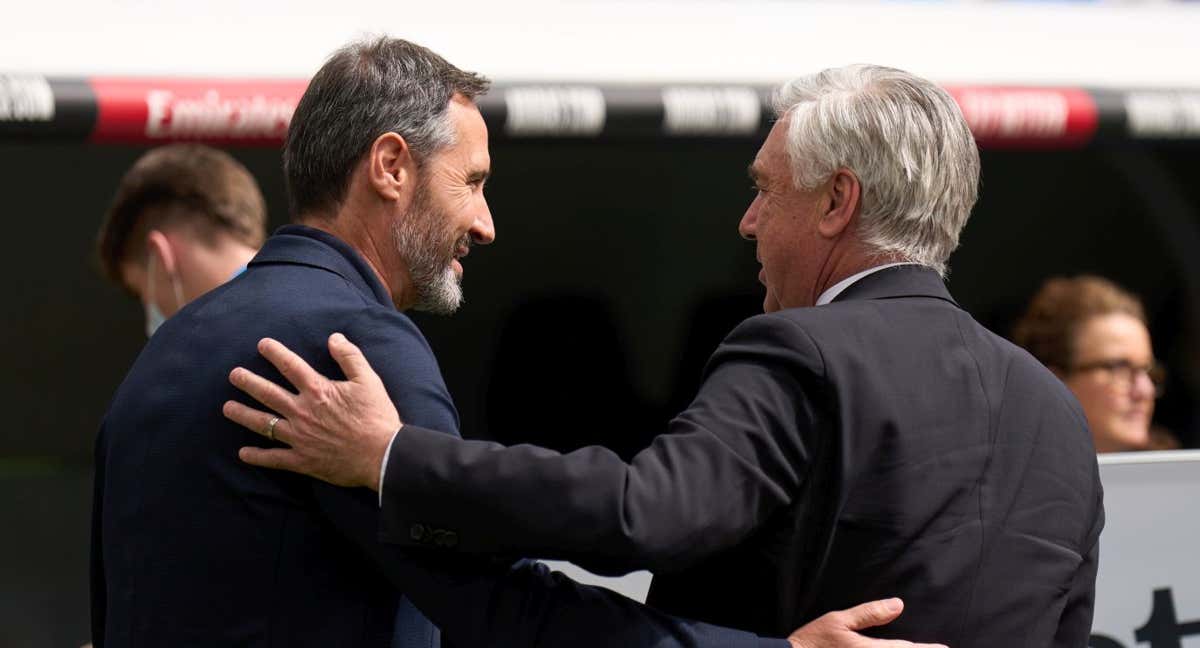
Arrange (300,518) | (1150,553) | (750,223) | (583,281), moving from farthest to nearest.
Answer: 1. (583,281)
2. (1150,553)
3. (750,223)
4. (300,518)

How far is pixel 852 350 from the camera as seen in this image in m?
2.08

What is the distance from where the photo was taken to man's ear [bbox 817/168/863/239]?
2215 mm

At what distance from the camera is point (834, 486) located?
6.75 feet

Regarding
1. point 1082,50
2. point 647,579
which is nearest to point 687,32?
point 1082,50

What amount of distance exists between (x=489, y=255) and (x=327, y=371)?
4.94 m

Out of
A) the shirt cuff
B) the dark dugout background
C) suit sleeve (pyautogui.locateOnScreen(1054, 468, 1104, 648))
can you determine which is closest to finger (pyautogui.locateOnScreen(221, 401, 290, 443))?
the shirt cuff

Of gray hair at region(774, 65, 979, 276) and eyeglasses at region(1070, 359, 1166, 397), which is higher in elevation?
gray hair at region(774, 65, 979, 276)

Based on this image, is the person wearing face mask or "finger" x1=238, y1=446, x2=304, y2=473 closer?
"finger" x1=238, y1=446, x2=304, y2=473

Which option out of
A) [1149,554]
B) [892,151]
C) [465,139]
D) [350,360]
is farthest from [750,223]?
[1149,554]

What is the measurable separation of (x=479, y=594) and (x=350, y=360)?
0.32 m

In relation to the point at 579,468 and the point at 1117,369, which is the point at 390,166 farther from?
the point at 1117,369

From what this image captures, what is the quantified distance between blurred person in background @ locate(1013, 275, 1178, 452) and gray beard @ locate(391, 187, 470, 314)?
2.56m

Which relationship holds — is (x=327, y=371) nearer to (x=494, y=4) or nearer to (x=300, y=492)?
(x=300, y=492)

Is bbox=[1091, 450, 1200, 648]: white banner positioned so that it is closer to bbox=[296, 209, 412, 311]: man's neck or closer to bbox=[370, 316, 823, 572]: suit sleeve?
bbox=[370, 316, 823, 572]: suit sleeve
